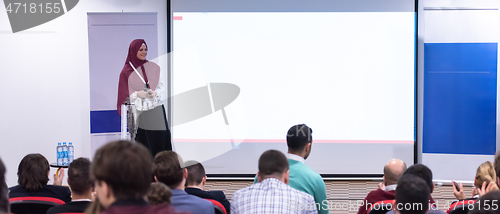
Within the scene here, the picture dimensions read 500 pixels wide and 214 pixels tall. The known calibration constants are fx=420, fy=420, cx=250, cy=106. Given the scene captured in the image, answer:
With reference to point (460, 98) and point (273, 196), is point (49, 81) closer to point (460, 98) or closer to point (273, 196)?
point (273, 196)

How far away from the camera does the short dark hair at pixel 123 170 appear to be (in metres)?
0.88

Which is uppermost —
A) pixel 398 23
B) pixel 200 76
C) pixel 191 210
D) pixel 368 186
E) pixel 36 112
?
pixel 398 23

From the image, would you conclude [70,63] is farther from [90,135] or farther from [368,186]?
[368,186]

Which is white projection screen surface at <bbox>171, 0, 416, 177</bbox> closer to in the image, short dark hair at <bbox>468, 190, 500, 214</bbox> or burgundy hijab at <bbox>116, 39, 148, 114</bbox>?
burgundy hijab at <bbox>116, 39, 148, 114</bbox>

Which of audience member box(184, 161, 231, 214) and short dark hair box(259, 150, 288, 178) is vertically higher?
short dark hair box(259, 150, 288, 178)

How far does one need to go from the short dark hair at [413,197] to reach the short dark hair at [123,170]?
38.4 inches

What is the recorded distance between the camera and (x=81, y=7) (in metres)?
4.81

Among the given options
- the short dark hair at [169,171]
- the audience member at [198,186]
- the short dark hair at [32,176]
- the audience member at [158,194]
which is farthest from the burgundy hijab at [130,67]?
the audience member at [158,194]

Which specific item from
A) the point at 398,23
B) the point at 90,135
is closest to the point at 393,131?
the point at 398,23

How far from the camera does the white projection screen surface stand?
4758mm

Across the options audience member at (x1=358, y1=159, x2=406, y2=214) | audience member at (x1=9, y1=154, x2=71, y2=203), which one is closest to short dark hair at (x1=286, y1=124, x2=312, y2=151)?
audience member at (x1=358, y1=159, x2=406, y2=214)

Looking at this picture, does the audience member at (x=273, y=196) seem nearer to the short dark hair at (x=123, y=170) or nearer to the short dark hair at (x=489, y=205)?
the short dark hair at (x=489, y=205)

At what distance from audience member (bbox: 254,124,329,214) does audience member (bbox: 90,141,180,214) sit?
126 centimetres

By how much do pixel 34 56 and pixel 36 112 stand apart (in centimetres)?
64
